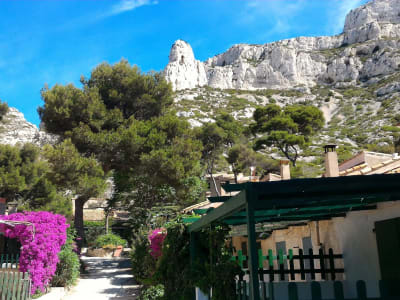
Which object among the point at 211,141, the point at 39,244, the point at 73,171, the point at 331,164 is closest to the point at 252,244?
the point at 331,164

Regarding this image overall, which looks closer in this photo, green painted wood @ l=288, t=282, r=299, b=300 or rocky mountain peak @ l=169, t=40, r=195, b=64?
green painted wood @ l=288, t=282, r=299, b=300

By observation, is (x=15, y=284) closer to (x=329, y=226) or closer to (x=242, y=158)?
(x=329, y=226)

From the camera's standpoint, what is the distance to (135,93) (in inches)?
866

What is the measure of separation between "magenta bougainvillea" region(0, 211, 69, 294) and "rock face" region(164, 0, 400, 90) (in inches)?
2926

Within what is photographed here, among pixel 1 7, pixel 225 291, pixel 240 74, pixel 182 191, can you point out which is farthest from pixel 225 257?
pixel 240 74

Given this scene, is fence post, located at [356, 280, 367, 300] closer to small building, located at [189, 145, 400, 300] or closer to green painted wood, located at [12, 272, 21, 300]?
small building, located at [189, 145, 400, 300]

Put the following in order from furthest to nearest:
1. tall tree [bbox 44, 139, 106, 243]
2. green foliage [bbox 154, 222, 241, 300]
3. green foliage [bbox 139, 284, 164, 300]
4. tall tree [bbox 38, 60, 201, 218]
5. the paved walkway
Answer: tall tree [bbox 38, 60, 201, 218] < tall tree [bbox 44, 139, 106, 243] < the paved walkway < green foliage [bbox 139, 284, 164, 300] < green foliage [bbox 154, 222, 241, 300]

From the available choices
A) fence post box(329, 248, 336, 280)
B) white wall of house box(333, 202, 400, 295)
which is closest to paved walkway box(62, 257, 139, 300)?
fence post box(329, 248, 336, 280)

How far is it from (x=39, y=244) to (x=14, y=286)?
7.44ft

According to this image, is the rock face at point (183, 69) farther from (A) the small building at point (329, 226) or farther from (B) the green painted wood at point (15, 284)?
(A) the small building at point (329, 226)

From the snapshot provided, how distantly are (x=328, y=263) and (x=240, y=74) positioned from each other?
3729 inches

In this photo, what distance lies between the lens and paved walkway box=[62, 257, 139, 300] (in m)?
12.8

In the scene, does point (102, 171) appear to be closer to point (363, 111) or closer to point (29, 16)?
point (29, 16)

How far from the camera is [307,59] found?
96.6m
